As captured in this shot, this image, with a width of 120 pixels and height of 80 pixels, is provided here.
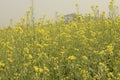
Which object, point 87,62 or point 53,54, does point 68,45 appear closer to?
point 53,54

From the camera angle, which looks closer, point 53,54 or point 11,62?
point 11,62

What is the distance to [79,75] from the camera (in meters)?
4.07

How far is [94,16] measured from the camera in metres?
6.83

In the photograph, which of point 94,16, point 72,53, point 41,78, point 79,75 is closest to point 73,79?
point 79,75

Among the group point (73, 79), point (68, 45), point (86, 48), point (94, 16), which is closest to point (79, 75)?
point (73, 79)

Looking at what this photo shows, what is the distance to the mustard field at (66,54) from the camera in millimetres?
4184

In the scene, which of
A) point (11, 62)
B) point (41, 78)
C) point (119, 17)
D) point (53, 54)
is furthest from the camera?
A: point (119, 17)

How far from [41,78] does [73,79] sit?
42 cm

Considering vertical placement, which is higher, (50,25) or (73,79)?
(50,25)

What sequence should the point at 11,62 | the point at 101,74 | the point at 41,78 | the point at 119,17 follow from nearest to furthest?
the point at 101,74 < the point at 41,78 < the point at 11,62 < the point at 119,17

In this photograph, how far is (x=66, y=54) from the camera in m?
4.89

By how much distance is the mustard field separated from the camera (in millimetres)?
4184

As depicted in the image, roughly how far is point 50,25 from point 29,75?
3.07m

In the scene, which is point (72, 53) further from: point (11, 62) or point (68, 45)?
point (11, 62)
